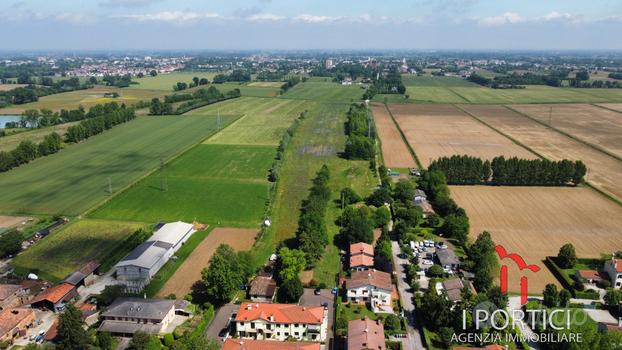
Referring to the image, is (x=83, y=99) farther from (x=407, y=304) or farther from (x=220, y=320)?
(x=407, y=304)

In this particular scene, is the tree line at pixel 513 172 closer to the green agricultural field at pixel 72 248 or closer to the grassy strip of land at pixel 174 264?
the grassy strip of land at pixel 174 264

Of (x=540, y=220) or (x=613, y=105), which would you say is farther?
(x=613, y=105)

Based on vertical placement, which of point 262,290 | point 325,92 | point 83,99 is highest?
point 325,92

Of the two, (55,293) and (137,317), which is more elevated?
(55,293)

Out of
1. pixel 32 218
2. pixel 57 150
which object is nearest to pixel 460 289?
pixel 32 218

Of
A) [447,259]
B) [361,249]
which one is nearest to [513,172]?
[447,259]

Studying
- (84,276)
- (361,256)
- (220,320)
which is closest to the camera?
(220,320)

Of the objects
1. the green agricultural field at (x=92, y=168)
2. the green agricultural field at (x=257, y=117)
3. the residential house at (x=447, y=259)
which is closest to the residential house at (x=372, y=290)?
the residential house at (x=447, y=259)

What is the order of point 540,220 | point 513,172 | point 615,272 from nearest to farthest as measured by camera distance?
point 615,272 < point 540,220 < point 513,172
